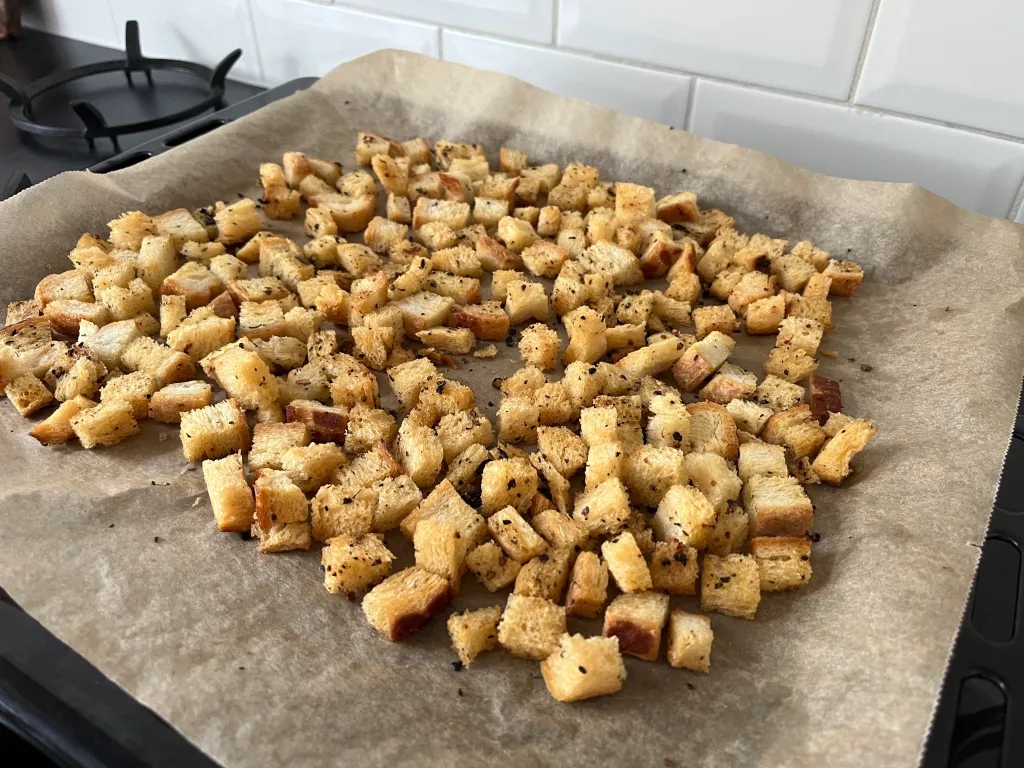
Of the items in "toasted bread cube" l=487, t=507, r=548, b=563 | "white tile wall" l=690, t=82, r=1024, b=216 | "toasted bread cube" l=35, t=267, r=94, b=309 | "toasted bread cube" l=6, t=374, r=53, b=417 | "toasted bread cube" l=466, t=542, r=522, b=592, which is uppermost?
"white tile wall" l=690, t=82, r=1024, b=216

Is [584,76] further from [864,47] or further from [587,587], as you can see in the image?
[587,587]

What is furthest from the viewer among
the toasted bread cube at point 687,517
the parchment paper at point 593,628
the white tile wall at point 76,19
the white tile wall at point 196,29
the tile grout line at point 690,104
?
the white tile wall at point 76,19

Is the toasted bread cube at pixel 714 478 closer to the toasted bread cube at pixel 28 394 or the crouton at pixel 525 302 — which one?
the crouton at pixel 525 302

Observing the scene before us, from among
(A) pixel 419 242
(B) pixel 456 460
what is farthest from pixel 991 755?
(A) pixel 419 242

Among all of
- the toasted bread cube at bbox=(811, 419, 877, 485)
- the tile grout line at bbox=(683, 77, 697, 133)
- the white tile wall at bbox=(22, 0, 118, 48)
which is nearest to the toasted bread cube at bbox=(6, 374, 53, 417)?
the toasted bread cube at bbox=(811, 419, 877, 485)

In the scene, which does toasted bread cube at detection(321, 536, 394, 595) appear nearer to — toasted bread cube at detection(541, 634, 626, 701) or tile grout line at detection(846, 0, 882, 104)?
toasted bread cube at detection(541, 634, 626, 701)

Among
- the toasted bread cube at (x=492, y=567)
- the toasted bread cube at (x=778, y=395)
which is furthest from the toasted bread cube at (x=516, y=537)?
the toasted bread cube at (x=778, y=395)

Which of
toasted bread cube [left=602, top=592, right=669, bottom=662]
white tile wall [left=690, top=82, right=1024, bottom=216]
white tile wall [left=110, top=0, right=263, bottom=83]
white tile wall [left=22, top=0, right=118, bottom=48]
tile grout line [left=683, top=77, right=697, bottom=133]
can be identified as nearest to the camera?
toasted bread cube [left=602, top=592, right=669, bottom=662]
